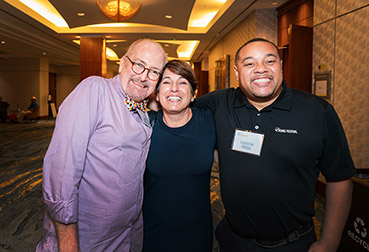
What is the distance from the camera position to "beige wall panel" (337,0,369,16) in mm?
3193

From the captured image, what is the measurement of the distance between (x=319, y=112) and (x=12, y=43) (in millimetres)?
13576

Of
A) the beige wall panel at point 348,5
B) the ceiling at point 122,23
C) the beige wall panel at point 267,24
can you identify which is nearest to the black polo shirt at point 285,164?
the beige wall panel at point 348,5

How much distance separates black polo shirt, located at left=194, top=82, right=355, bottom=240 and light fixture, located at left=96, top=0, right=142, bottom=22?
610 cm

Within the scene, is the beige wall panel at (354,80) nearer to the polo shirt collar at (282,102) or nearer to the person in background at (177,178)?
the polo shirt collar at (282,102)

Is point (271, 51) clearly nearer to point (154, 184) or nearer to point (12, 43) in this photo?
point (154, 184)

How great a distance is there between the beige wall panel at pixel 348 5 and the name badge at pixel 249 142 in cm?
294

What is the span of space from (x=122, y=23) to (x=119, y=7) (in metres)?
2.80

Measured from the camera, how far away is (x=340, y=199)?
4.54 ft

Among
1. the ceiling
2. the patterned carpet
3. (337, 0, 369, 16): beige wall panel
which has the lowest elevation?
Result: the patterned carpet

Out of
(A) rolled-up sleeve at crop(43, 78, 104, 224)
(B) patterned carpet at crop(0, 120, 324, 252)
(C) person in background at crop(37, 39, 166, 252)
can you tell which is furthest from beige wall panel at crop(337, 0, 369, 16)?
(A) rolled-up sleeve at crop(43, 78, 104, 224)

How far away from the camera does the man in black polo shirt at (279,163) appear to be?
131 centimetres

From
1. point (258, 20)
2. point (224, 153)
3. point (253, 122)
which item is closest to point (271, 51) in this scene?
point (253, 122)

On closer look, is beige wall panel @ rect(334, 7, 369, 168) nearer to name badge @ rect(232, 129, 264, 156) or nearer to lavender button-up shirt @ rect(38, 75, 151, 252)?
name badge @ rect(232, 129, 264, 156)

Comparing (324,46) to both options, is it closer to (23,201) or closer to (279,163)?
(279,163)
